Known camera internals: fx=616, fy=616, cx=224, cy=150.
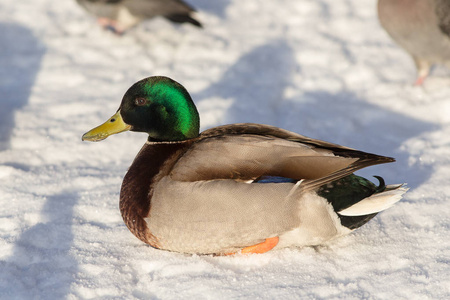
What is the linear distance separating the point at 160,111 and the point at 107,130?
0.32m

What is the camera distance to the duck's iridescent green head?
3.23 m

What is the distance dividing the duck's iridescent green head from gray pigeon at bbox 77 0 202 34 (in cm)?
286

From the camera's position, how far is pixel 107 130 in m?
3.32

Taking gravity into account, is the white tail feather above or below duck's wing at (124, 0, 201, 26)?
above

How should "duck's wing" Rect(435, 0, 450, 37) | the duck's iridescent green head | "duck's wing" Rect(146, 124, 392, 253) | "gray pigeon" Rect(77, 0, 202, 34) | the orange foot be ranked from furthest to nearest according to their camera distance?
"gray pigeon" Rect(77, 0, 202, 34), "duck's wing" Rect(435, 0, 450, 37), the duck's iridescent green head, the orange foot, "duck's wing" Rect(146, 124, 392, 253)

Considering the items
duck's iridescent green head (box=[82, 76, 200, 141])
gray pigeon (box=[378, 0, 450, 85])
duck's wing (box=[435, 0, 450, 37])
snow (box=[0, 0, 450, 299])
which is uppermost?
duck's wing (box=[435, 0, 450, 37])

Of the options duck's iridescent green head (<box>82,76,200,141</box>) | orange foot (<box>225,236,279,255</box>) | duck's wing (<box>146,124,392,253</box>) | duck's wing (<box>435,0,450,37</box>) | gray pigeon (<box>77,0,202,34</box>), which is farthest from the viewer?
gray pigeon (<box>77,0,202,34</box>)

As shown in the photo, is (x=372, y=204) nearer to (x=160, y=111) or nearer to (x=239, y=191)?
(x=239, y=191)

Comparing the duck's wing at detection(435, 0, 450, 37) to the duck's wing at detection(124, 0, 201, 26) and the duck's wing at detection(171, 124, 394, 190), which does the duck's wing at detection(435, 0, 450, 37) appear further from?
the duck's wing at detection(171, 124, 394, 190)

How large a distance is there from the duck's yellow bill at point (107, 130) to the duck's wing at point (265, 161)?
443mm

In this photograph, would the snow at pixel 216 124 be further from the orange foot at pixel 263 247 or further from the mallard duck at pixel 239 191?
the mallard duck at pixel 239 191

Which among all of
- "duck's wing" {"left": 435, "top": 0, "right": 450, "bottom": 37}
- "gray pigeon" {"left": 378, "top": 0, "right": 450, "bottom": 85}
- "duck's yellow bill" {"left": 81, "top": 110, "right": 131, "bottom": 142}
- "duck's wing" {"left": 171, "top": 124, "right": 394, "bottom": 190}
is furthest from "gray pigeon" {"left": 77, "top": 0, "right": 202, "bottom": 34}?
"duck's wing" {"left": 171, "top": 124, "right": 394, "bottom": 190}

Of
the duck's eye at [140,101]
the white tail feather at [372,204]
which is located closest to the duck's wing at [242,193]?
the white tail feather at [372,204]

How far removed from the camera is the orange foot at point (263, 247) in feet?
10.2
